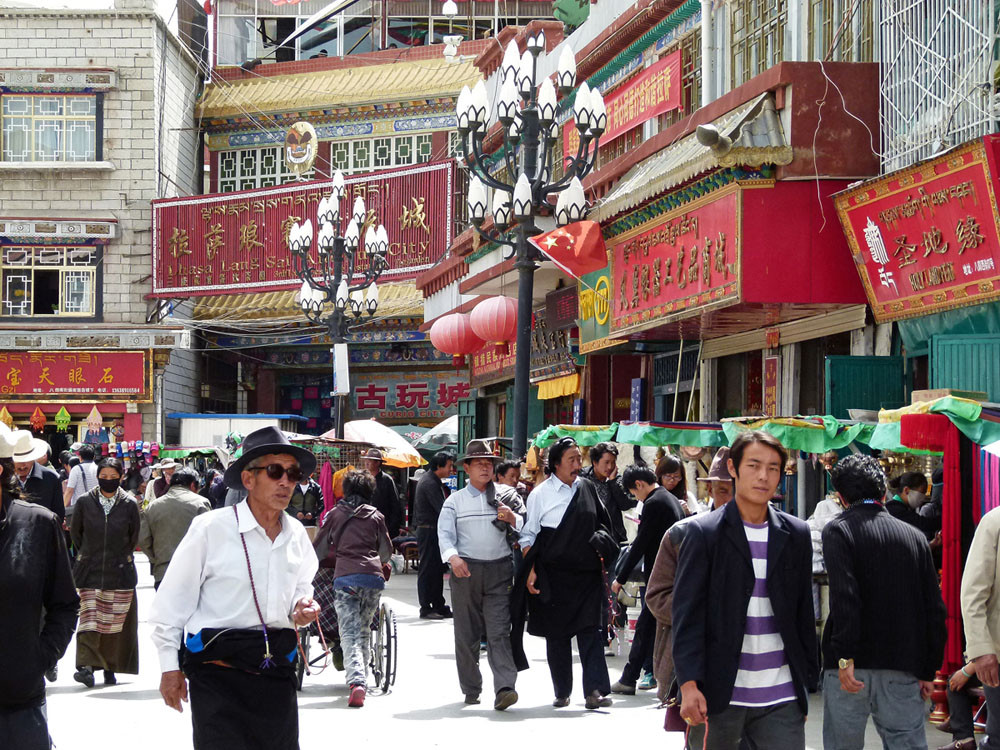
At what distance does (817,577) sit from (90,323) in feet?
96.2

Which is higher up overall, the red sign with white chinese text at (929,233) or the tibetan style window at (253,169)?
the tibetan style window at (253,169)

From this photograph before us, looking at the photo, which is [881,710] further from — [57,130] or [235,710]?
[57,130]

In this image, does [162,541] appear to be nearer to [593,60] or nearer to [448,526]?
[448,526]

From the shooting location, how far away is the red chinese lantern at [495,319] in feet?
69.5

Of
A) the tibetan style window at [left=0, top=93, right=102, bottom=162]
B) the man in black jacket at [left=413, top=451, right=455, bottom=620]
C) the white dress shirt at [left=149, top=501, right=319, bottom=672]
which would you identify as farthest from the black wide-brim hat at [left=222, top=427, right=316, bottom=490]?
the tibetan style window at [left=0, top=93, right=102, bottom=162]

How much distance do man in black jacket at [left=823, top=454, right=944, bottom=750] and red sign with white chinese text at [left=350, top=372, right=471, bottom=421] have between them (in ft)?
108

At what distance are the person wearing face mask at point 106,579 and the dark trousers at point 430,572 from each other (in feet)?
16.9

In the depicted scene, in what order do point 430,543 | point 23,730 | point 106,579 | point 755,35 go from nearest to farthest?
point 23,730, point 106,579, point 755,35, point 430,543

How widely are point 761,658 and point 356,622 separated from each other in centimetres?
559

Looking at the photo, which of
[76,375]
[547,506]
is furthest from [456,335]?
[76,375]

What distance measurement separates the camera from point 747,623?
→ 17.4 feet

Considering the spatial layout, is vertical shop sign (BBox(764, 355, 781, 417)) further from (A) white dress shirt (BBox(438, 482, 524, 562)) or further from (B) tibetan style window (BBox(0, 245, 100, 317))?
(B) tibetan style window (BBox(0, 245, 100, 317))

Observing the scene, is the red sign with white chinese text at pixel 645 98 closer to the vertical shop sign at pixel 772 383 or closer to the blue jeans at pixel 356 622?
the vertical shop sign at pixel 772 383

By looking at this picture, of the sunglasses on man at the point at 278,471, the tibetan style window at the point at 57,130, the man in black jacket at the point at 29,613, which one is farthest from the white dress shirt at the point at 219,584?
the tibetan style window at the point at 57,130
